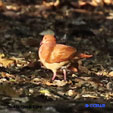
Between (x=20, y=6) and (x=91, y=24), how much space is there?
2300 mm

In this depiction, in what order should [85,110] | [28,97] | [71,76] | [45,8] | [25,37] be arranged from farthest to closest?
[45,8] < [25,37] < [71,76] < [28,97] < [85,110]

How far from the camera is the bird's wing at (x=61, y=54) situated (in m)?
5.19

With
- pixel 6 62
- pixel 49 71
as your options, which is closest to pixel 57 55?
pixel 49 71

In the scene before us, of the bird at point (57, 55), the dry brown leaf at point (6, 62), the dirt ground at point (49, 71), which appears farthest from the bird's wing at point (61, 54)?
the dry brown leaf at point (6, 62)

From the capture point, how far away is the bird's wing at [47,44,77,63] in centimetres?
519

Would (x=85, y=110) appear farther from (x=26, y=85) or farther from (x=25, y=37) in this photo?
(x=25, y=37)

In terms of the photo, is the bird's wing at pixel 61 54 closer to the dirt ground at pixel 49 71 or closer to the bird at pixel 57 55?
the bird at pixel 57 55

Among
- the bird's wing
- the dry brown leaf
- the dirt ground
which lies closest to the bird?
the bird's wing

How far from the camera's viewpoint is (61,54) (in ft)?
17.0

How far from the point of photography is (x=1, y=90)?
4.86 meters

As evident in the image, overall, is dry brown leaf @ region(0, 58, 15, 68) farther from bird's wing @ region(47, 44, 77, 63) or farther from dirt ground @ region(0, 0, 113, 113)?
bird's wing @ region(47, 44, 77, 63)

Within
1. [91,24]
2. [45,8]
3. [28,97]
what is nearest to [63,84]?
[28,97]

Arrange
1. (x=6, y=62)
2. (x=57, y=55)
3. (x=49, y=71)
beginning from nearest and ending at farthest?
(x=57, y=55) < (x=49, y=71) < (x=6, y=62)

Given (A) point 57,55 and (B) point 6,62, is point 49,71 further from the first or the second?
(A) point 57,55
